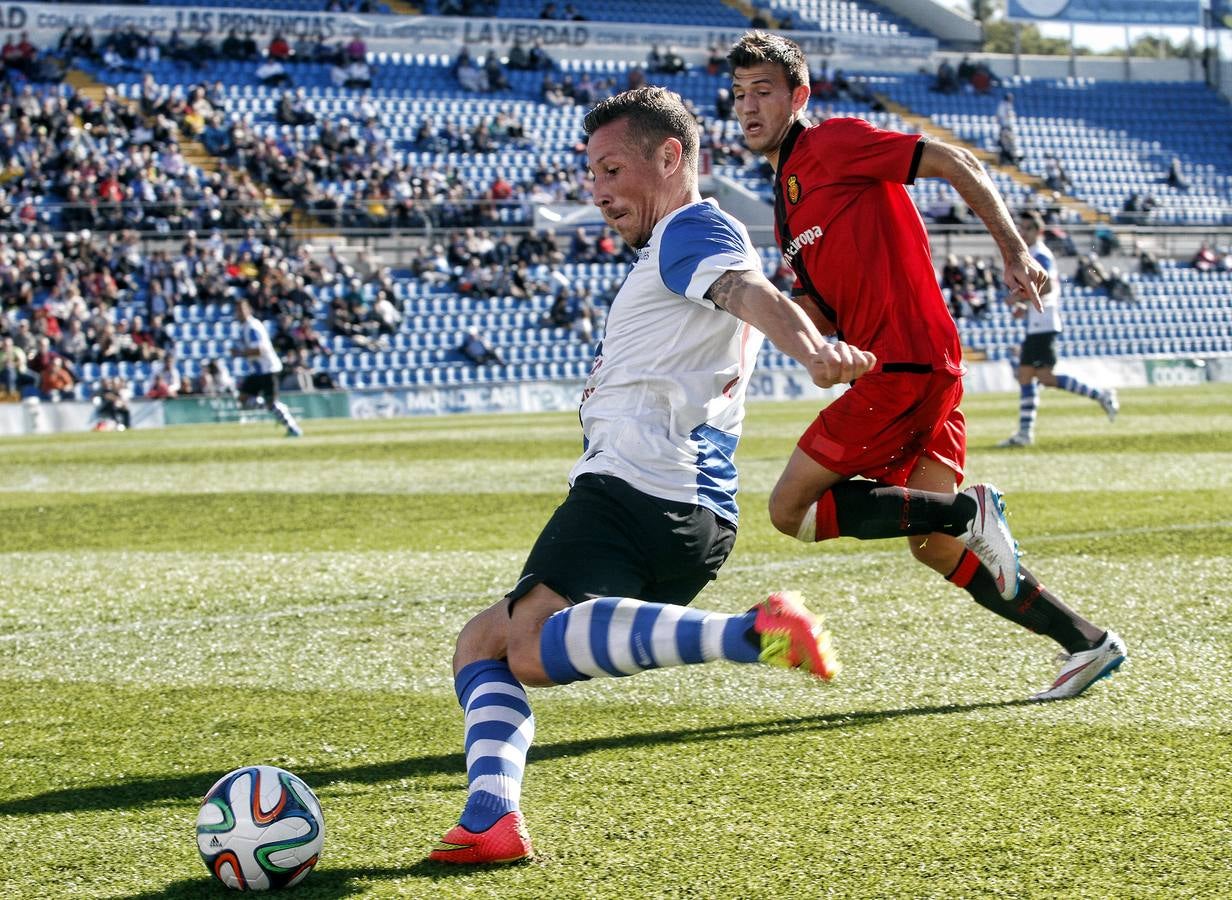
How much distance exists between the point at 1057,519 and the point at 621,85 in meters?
31.5

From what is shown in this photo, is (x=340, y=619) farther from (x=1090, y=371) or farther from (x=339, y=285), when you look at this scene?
(x=1090, y=371)

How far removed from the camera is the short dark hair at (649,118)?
Answer: 3551 mm

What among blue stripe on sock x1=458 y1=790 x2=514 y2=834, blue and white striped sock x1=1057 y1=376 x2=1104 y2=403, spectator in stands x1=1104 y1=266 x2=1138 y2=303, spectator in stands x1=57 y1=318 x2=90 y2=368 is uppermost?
blue stripe on sock x1=458 y1=790 x2=514 y2=834

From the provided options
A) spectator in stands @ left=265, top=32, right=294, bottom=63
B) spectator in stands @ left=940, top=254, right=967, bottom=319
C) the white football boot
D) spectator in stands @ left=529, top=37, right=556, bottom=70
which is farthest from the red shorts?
spectator in stands @ left=529, top=37, right=556, bottom=70

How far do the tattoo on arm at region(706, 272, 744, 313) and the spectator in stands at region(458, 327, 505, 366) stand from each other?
1040 inches

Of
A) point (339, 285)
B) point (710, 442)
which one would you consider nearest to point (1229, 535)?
point (710, 442)

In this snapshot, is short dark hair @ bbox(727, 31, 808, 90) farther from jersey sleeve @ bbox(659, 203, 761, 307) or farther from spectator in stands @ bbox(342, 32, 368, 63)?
spectator in stands @ bbox(342, 32, 368, 63)

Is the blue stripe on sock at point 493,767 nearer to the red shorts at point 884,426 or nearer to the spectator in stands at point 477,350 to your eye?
the red shorts at point 884,426

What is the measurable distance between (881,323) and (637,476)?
189cm

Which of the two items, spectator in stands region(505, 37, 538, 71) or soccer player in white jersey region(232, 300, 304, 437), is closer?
soccer player in white jersey region(232, 300, 304, 437)

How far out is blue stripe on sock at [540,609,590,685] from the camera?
10.8ft

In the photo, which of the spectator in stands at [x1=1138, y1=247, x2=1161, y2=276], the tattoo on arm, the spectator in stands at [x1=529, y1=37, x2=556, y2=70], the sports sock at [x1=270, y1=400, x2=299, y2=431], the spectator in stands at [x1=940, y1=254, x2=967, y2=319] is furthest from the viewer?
the spectator in stands at [x1=529, y1=37, x2=556, y2=70]

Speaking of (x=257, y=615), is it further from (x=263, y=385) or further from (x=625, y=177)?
(x=263, y=385)

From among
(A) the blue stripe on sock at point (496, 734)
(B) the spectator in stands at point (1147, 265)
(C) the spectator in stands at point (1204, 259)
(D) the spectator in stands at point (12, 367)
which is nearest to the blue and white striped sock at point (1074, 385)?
(A) the blue stripe on sock at point (496, 734)
